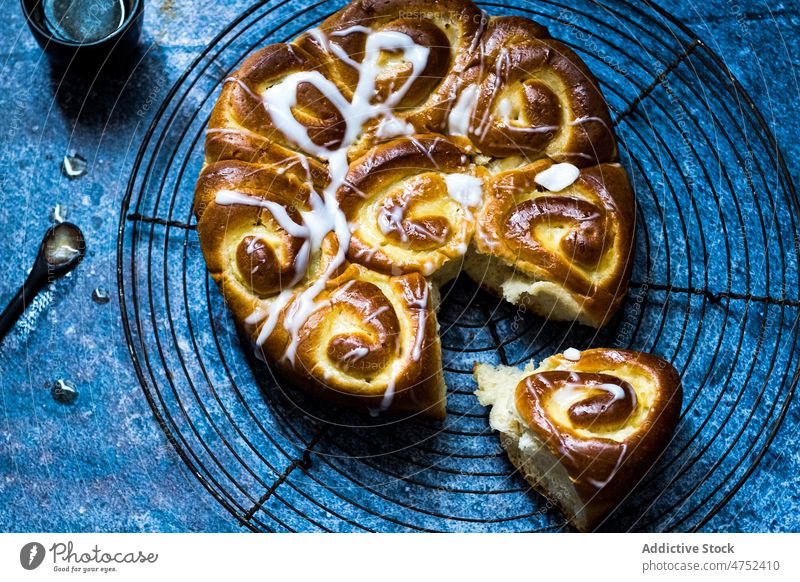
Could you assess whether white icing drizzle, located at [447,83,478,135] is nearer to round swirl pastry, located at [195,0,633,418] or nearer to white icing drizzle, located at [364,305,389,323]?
round swirl pastry, located at [195,0,633,418]

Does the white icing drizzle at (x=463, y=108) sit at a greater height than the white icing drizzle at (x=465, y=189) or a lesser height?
greater

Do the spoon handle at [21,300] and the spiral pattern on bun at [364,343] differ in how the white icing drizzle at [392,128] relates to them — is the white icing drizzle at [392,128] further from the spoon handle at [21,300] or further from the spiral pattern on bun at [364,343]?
the spoon handle at [21,300]

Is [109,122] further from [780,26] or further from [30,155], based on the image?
[780,26]

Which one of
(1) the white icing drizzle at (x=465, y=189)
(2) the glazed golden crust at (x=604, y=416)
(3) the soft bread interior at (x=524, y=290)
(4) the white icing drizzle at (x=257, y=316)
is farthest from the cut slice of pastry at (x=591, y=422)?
(4) the white icing drizzle at (x=257, y=316)

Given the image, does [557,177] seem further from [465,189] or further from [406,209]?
[406,209]

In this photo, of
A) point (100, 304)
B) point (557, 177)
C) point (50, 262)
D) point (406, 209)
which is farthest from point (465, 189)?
point (50, 262)

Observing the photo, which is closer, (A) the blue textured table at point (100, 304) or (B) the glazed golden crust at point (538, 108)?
(B) the glazed golden crust at point (538, 108)
